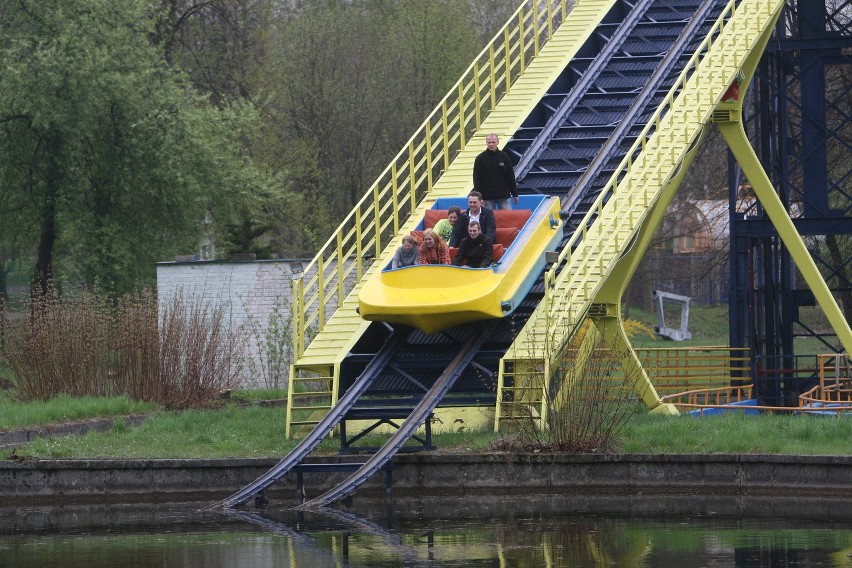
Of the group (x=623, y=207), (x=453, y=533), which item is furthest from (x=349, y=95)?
(x=453, y=533)

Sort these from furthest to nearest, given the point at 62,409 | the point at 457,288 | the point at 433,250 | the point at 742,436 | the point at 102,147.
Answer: the point at 102,147 → the point at 62,409 → the point at 433,250 → the point at 457,288 → the point at 742,436

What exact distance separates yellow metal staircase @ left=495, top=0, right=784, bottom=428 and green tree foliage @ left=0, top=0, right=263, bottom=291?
13940 mm

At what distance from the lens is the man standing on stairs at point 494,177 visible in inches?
952

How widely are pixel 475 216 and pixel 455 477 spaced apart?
444cm

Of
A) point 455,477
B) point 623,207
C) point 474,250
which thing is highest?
point 623,207

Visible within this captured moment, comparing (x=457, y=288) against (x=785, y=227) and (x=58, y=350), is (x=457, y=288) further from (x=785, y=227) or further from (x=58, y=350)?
(x=785, y=227)

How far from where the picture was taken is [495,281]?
21.6 m

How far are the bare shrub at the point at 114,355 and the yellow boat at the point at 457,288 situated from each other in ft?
13.7

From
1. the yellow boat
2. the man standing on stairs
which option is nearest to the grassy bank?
the yellow boat

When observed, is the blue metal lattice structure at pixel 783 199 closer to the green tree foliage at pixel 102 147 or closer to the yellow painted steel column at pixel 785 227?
the yellow painted steel column at pixel 785 227

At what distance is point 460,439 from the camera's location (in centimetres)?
2089

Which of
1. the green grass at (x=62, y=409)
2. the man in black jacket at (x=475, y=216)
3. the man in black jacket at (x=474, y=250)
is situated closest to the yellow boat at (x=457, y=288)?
the man in black jacket at (x=474, y=250)

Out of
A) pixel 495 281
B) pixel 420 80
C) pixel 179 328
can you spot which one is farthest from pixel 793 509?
pixel 420 80

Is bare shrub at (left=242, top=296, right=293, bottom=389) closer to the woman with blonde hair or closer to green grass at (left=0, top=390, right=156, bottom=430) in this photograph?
green grass at (left=0, top=390, right=156, bottom=430)
